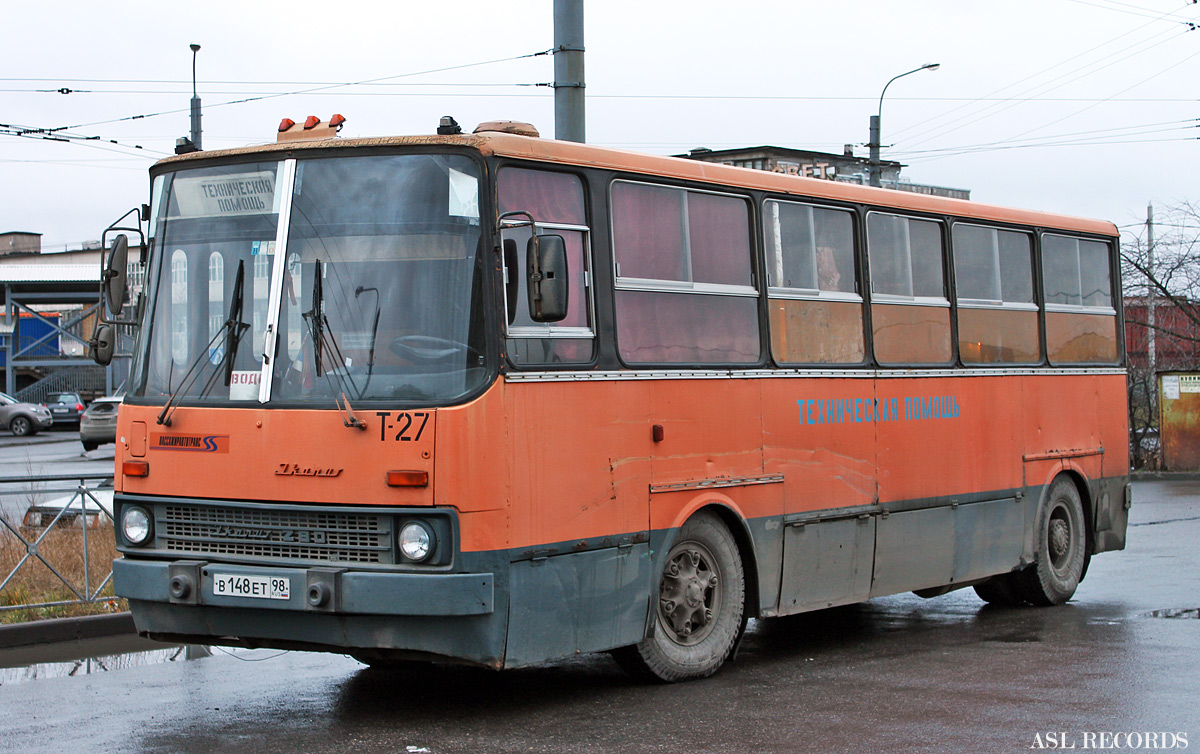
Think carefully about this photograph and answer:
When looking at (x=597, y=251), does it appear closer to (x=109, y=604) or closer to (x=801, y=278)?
(x=801, y=278)

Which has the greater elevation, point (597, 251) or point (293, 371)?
point (597, 251)

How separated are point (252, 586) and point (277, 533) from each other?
29 cm

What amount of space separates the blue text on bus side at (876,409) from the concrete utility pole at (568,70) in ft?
11.0

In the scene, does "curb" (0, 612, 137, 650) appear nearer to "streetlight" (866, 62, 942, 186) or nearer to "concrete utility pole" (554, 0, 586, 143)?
"concrete utility pole" (554, 0, 586, 143)

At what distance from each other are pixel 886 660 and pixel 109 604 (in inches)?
238

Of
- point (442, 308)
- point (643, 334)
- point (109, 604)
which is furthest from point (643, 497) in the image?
point (109, 604)

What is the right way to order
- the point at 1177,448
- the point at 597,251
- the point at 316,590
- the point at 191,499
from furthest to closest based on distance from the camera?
the point at 1177,448
the point at 597,251
the point at 191,499
the point at 316,590

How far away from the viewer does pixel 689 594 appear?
860 cm

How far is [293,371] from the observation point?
7496 mm

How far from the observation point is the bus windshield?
23.9ft

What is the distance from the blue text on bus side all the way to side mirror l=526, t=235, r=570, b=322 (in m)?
2.79

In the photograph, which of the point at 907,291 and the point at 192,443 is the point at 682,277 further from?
the point at 192,443

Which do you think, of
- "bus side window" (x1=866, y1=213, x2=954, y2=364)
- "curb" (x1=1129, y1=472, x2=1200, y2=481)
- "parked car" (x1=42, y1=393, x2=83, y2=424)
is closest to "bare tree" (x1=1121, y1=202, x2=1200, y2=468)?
"curb" (x1=1129, y1=472, x2=1200, y2=481)

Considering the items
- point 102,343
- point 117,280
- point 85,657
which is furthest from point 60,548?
point 117,280
